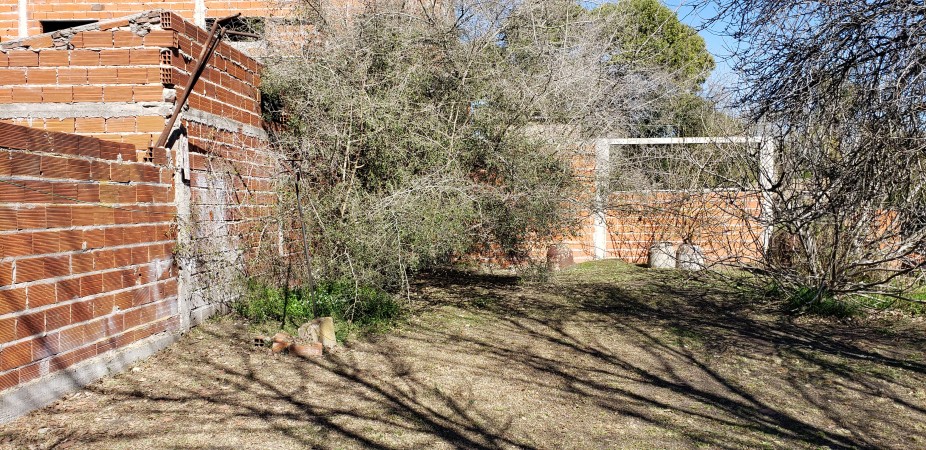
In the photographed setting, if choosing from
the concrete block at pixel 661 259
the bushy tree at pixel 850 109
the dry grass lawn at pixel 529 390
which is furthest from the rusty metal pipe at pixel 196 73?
the concrete block at pixel 661 259

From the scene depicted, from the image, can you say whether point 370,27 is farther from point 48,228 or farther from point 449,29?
point 48,228

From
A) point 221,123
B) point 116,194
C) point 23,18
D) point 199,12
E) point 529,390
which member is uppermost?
point 199,12

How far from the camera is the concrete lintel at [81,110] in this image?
5.60 metres

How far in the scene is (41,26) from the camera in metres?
11.0

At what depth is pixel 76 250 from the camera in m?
4.45

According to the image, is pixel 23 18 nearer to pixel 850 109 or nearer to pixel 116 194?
pixel 116 194

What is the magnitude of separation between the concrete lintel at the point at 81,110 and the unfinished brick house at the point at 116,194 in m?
0.01

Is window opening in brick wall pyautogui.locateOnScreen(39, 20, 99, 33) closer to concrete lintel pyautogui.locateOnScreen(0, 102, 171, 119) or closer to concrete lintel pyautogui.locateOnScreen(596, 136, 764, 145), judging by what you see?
concrete lintel pyautogui.locateOnScreen(0, 102, 171, 119)

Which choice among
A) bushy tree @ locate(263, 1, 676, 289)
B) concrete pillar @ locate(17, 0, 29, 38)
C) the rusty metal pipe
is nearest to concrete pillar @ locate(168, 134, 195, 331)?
the rusty metal pipe

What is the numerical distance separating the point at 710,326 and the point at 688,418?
3103 mm

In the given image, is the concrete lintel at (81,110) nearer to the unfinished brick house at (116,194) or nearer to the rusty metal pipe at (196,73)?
the unfinished brick house at (116,194)

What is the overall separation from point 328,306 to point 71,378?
247 centimetres

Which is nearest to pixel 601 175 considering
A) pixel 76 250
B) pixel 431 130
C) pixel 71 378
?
pixel 431 130

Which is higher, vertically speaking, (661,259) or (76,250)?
(76,250)
